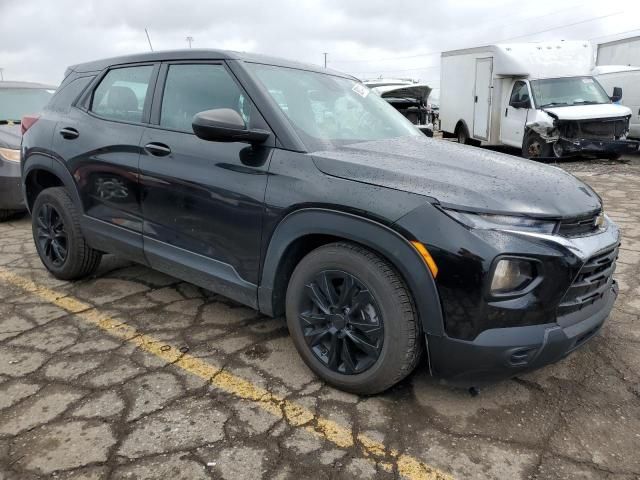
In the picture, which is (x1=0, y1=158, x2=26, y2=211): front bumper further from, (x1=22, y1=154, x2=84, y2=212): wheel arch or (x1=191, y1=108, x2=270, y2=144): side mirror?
(x1=191, y1=108, x2=270, y2=144): side mirror

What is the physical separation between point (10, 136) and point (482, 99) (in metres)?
10.5

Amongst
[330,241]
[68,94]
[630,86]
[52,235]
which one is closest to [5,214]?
[52,235]

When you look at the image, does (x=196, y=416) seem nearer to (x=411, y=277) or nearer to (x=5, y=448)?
(x=5, y=448)

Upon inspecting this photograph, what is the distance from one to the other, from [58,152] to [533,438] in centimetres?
357

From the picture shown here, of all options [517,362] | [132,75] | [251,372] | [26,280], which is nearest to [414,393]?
[517,362]

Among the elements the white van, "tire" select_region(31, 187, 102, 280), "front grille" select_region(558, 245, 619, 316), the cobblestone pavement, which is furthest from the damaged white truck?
"tire" select_region(31, 187, 102, 280)

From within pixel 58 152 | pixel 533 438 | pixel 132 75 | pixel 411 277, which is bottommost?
pixel 533 438

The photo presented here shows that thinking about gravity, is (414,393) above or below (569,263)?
below

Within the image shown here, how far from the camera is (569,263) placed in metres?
2.12

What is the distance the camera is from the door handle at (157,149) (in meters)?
3.04

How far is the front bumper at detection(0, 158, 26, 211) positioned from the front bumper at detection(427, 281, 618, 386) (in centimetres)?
541

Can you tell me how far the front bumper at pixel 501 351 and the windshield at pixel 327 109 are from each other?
3.92 ft

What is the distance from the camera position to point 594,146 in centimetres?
992

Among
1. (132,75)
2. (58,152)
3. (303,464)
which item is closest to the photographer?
(303,464)
